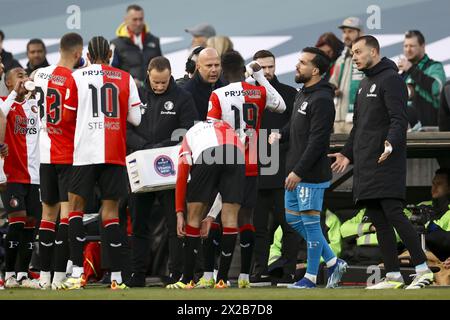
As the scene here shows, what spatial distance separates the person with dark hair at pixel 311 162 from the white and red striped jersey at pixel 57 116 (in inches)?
75.8

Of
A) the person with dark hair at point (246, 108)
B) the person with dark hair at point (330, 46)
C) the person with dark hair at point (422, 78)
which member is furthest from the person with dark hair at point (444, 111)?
the person with dark hair at point (246, 108)

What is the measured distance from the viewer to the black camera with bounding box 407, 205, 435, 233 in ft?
41.6

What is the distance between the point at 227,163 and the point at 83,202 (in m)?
1.28

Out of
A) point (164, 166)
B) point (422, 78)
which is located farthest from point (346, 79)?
point (164, 166)

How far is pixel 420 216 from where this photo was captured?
1273cm

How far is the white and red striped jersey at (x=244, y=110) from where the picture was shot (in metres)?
12.0

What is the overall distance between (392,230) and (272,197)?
2.48 metres

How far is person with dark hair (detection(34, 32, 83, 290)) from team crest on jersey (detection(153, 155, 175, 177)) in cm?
109

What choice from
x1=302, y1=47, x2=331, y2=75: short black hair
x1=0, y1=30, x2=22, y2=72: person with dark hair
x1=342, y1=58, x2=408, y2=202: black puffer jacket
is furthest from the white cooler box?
x1=0, y1=30, x2=22, y2=72: person with dark hair

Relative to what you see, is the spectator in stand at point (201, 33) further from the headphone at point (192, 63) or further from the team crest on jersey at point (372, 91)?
the team crest on jersey at point (372, 91)

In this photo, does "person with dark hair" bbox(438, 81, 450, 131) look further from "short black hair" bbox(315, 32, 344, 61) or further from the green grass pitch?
the green grass pitch

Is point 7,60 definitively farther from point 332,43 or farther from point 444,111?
point 444,111

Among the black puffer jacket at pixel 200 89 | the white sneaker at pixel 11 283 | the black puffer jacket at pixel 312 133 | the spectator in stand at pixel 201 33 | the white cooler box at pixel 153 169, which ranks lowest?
the white sneaker at pixel 11 283
